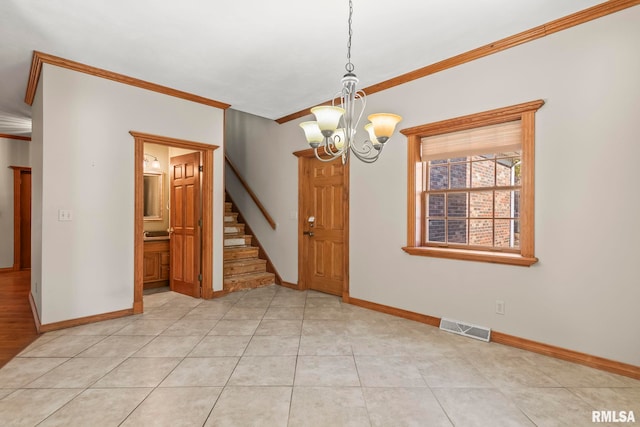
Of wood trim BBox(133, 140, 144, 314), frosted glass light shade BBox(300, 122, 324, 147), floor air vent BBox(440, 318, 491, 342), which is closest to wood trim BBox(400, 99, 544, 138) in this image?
frosted glass light shade BBox(300, 122, 324, 147)

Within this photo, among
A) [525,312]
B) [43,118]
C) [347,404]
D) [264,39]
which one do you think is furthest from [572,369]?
[43,118]

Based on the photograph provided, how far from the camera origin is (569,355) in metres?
2.65

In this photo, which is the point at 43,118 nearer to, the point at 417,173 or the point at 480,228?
the point at 417,173

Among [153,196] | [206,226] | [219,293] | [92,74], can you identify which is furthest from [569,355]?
[153,196]

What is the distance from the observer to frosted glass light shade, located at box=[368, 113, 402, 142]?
7.08ft

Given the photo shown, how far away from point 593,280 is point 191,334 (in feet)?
11.4

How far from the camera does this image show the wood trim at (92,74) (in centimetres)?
326

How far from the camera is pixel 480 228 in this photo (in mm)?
3316

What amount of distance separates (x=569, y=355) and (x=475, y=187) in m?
1.61

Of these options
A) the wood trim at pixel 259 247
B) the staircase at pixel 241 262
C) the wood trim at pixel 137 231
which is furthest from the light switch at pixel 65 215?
the wood trim at pixel 259 247

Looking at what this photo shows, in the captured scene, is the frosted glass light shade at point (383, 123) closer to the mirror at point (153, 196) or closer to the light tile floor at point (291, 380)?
the light tile floor at point (291, 380)

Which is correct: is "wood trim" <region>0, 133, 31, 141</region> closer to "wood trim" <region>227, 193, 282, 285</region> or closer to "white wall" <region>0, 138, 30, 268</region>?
"white wall" <region>0, 138, 30, 268</region>
